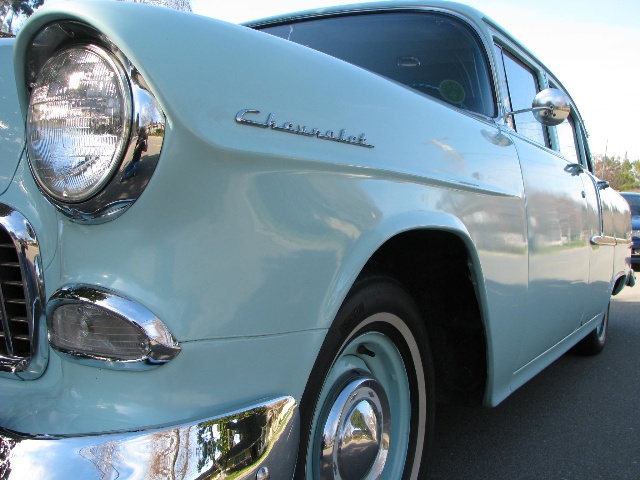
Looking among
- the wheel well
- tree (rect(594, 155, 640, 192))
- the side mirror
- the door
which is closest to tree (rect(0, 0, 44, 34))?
the door

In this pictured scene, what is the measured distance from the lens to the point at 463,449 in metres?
2.64

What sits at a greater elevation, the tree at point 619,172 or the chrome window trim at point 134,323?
the chrome window trim at point 134,323

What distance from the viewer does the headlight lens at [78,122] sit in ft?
3.60

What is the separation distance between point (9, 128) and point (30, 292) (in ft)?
1.25

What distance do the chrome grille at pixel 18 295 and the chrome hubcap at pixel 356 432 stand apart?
67cm

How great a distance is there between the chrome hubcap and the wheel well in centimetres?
34

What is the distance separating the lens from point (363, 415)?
5.06 feet

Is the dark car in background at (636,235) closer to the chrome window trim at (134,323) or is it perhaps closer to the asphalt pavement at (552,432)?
the asphalt pavement at (552,432)

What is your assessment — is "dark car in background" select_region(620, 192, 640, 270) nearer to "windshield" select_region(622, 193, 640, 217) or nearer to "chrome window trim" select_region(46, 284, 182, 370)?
"windshield" select_region(622, 193, 640, 217)

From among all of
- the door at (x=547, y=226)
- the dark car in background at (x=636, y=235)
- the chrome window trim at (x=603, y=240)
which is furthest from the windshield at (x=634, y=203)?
the door at (x=547, y=226)

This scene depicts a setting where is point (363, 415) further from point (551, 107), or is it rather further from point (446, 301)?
point (551, 107)

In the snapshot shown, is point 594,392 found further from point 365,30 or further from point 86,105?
point 86,105

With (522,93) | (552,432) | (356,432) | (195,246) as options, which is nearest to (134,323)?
(195,246)

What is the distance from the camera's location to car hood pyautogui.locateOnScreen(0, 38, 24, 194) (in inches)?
51.1
